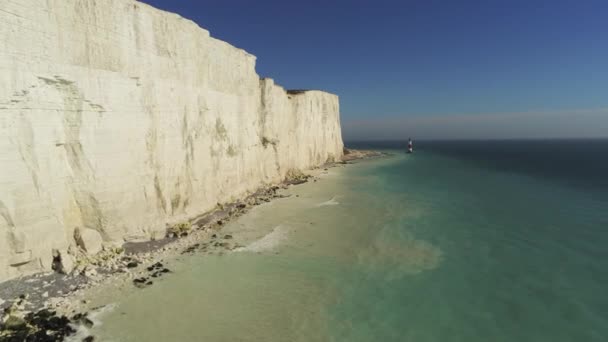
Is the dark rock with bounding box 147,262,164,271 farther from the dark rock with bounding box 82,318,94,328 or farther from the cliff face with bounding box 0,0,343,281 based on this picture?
the dark rock with bounding box 82,318,94,328

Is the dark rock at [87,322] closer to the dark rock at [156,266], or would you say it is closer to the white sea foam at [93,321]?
the white sea foam at [93,321]

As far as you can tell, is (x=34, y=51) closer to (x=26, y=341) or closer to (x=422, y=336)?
(x=26, y=341)

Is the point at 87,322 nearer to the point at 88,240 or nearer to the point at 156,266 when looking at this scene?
the point at 156,266

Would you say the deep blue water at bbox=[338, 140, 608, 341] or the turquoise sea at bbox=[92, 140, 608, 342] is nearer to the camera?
the turquoise sea at bbox=[92, 140, 608, 342]

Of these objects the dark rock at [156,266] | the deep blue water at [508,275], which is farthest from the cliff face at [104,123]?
the deep blue water at [508,275]

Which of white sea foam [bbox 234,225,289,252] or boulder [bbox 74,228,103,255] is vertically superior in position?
boulder [bbox 74,228,103,255]

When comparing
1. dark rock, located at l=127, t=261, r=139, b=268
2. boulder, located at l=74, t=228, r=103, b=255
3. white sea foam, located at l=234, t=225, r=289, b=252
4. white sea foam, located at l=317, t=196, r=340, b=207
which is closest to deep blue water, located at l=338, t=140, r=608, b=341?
white sea foam, located at l=317, t=196, r=340, b=207
